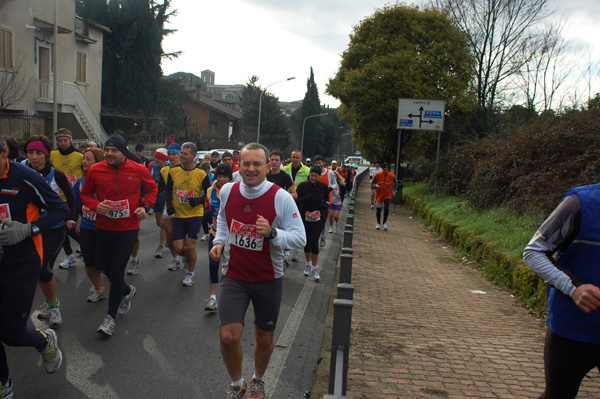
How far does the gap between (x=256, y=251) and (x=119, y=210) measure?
2307mm

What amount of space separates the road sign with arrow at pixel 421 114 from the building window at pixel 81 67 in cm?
1923

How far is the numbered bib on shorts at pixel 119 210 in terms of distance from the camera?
222 inches

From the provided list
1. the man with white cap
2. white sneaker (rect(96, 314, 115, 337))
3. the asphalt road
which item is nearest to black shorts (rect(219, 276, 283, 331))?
the asphalt road

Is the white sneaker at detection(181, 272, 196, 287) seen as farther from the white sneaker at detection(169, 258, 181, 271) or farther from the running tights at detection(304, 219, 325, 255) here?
the running tights at detection(304, 219, 325, 255)

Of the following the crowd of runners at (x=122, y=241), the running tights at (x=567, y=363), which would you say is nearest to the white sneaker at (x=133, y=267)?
the crowd of runners at (x=122, y=241)

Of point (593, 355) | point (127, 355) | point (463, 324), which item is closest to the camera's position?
point (593, 355)

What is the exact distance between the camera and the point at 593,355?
9.78 ft

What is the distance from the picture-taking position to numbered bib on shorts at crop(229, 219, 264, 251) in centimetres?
399

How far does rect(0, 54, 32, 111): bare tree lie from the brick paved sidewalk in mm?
17921

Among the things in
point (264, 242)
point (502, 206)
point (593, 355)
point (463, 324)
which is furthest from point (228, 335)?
point (502, 206)

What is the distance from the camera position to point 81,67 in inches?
1219

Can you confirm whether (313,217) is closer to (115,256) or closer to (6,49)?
(115,256)

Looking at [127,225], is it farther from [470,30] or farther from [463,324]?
[470,30]

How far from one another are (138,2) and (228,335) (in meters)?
39.6
